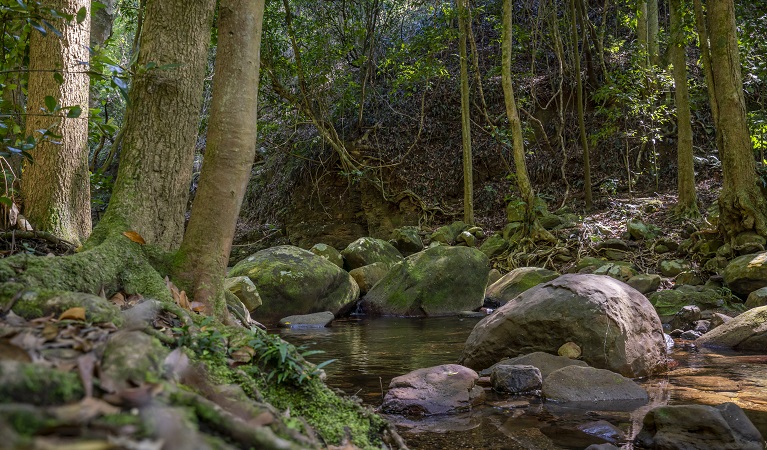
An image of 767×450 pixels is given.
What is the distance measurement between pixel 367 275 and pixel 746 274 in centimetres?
623

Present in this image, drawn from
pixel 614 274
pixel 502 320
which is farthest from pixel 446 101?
pixel 502 320

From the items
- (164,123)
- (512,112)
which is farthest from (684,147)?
(164,123)

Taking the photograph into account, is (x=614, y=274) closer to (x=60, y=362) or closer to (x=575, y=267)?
(x=575, y=267)

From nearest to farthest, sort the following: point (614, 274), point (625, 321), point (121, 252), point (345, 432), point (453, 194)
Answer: point (345, 432)
point (121, 252)
point (625, 321)
point (614, 274)
point (453, 194)

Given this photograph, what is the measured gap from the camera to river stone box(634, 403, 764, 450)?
3.40m

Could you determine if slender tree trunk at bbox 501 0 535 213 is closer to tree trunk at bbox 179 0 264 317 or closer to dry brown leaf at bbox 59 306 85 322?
tree trunk at bbox 179 0 264 317

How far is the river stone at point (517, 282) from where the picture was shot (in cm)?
1018

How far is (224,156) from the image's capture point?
3.34m

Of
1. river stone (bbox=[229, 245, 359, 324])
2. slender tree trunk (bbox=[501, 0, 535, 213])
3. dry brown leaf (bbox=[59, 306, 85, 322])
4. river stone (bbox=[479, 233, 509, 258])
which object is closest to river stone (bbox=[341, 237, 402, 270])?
river stone (bbox=[229, 245, 359, 324])

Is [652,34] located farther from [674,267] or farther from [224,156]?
[224,156]

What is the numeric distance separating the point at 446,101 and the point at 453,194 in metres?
2.91

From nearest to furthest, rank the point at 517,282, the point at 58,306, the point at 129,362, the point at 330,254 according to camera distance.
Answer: the point at 129,362 < the point at 58,306 < the point at 517,282 < the point at 330,254

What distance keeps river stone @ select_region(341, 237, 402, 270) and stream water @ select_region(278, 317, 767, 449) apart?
446 cm

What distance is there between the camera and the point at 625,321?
5.51 m
